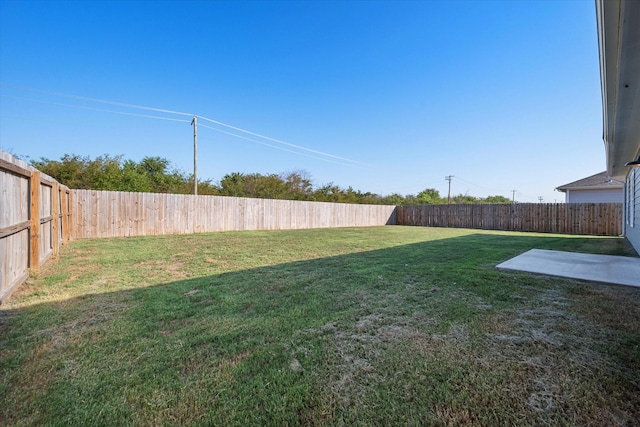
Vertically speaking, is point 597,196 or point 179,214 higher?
point 597,196

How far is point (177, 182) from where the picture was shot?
15156 mm

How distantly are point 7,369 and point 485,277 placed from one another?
4434 mm

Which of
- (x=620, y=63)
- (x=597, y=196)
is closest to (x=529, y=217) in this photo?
(x=597, y=196)

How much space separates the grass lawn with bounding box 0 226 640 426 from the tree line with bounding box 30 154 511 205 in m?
9.78

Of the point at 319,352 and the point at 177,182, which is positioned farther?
the point at 177,182

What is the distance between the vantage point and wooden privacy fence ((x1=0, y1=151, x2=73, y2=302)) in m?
2.60

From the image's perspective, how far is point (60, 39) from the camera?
938 cm

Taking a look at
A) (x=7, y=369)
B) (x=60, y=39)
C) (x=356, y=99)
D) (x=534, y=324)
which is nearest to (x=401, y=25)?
(x=356, y=99)

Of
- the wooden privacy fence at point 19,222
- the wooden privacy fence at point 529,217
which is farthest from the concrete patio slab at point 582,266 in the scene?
the wooden privacy fence at point 529,217

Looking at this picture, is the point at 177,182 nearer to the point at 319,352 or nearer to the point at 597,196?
the point at 319,352

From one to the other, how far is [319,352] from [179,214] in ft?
29.5

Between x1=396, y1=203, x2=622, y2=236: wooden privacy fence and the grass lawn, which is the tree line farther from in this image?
the grass lawn

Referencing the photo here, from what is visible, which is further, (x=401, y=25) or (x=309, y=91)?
(x=309, y=91)

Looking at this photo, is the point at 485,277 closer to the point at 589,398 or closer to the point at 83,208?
the point at 589,398
